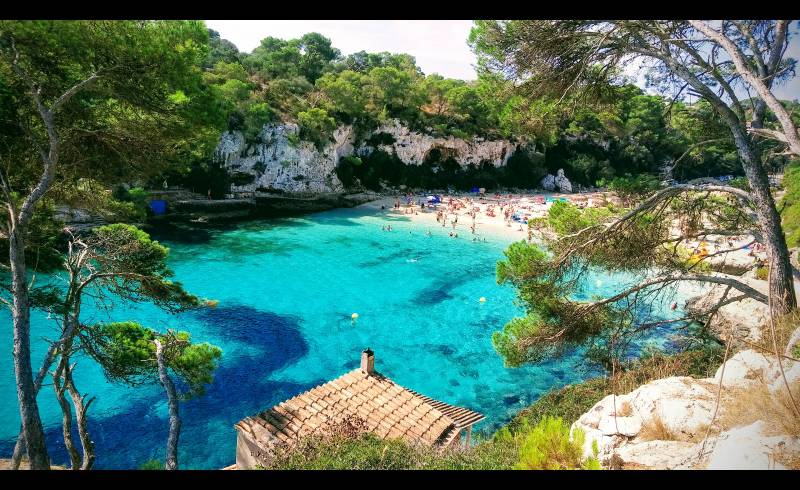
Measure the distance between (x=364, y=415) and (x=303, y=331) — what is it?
8117 millimetres

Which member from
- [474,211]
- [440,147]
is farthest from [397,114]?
[474,211]

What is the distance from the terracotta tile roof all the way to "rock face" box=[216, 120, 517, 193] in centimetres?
2785

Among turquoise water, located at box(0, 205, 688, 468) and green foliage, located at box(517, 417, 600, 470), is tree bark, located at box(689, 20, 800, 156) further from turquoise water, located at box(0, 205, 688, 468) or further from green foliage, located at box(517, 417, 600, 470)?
green foliage, located at box(517, 417, 600, 470)

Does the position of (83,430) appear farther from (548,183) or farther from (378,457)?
(548,183)

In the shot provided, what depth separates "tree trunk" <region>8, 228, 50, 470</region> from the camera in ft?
15.2

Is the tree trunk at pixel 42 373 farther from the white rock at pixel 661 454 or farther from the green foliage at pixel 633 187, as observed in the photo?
the green foliage at pixel 633 187

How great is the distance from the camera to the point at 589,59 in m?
4.80

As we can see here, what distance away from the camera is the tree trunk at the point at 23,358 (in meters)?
4.62

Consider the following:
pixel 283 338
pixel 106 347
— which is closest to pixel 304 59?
pixel 283 338
